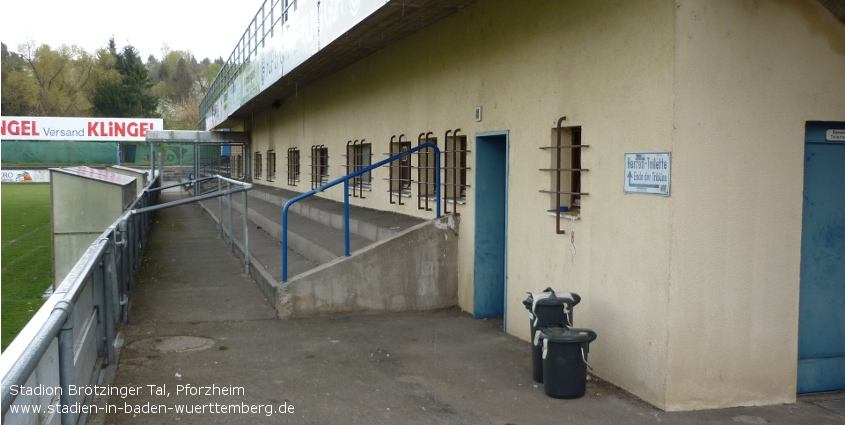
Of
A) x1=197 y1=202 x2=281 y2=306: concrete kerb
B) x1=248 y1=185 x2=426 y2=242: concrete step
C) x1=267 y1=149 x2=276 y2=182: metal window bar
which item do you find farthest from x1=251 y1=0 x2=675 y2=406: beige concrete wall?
x1=267 y1=149 x2=276 y2=182: metal window bar

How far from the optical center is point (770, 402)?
6.11 m

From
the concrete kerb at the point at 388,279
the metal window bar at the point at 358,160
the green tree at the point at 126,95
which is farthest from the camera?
the green tree at the point at 126,95

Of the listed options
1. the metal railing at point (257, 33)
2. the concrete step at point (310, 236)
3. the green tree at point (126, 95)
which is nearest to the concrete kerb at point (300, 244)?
the concrete step at point (310, 236)

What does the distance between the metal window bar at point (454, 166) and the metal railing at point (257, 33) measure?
172 inches

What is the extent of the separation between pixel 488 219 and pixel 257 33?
1133 cm

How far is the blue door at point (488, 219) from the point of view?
9070 millimetres

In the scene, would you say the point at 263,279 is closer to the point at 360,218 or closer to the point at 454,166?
the point at 360,218

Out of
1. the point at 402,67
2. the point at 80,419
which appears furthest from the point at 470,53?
the point at 80,419

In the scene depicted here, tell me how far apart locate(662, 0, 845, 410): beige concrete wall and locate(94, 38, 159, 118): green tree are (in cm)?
8549

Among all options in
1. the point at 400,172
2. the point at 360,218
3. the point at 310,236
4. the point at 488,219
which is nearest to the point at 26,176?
the point at 310,236

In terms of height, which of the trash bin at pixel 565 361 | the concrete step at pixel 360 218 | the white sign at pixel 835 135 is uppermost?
the white sign at pixel 835 135

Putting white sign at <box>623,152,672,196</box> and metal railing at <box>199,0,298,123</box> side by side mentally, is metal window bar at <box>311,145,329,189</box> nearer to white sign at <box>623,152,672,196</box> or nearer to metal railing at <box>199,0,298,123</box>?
metal railing at <box>199,0,298,123</box>

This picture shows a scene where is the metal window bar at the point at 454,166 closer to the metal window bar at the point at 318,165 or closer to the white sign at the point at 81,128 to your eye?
the metal window bar at the point at 318,165

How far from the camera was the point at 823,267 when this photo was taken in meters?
6.45
